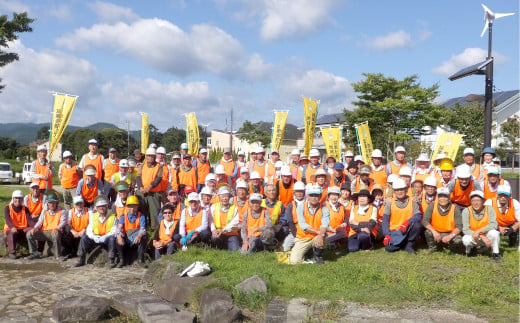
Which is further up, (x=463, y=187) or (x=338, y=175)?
(x=338, y=175)

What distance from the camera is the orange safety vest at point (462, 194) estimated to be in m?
8.26

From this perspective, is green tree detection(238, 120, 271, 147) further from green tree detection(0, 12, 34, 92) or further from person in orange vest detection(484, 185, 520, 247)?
person in orange vest detection(484, 185, 520, 247)

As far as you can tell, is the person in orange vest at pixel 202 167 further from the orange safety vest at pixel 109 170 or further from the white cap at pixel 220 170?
the orange safety vest at pixel 109 170

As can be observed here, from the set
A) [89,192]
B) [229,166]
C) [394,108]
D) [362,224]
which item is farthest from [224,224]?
[394,108]

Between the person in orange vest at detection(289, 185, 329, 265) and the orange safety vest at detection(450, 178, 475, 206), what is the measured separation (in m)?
2.55

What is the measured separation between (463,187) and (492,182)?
535 mm

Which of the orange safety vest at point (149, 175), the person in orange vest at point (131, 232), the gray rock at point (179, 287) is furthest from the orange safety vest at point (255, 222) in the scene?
the orange safety vest at point (149, 175)

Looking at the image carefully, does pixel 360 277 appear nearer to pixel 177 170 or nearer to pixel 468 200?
pixel 468 200

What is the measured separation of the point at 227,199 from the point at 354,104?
824 inches

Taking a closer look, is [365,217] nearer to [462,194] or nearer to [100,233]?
[462,194]

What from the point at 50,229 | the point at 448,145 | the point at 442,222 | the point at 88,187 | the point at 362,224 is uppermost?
the point at 448,145

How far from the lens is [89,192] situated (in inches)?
378

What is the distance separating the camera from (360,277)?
21.1ft

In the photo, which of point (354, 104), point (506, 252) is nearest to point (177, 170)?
point (506, 252)
